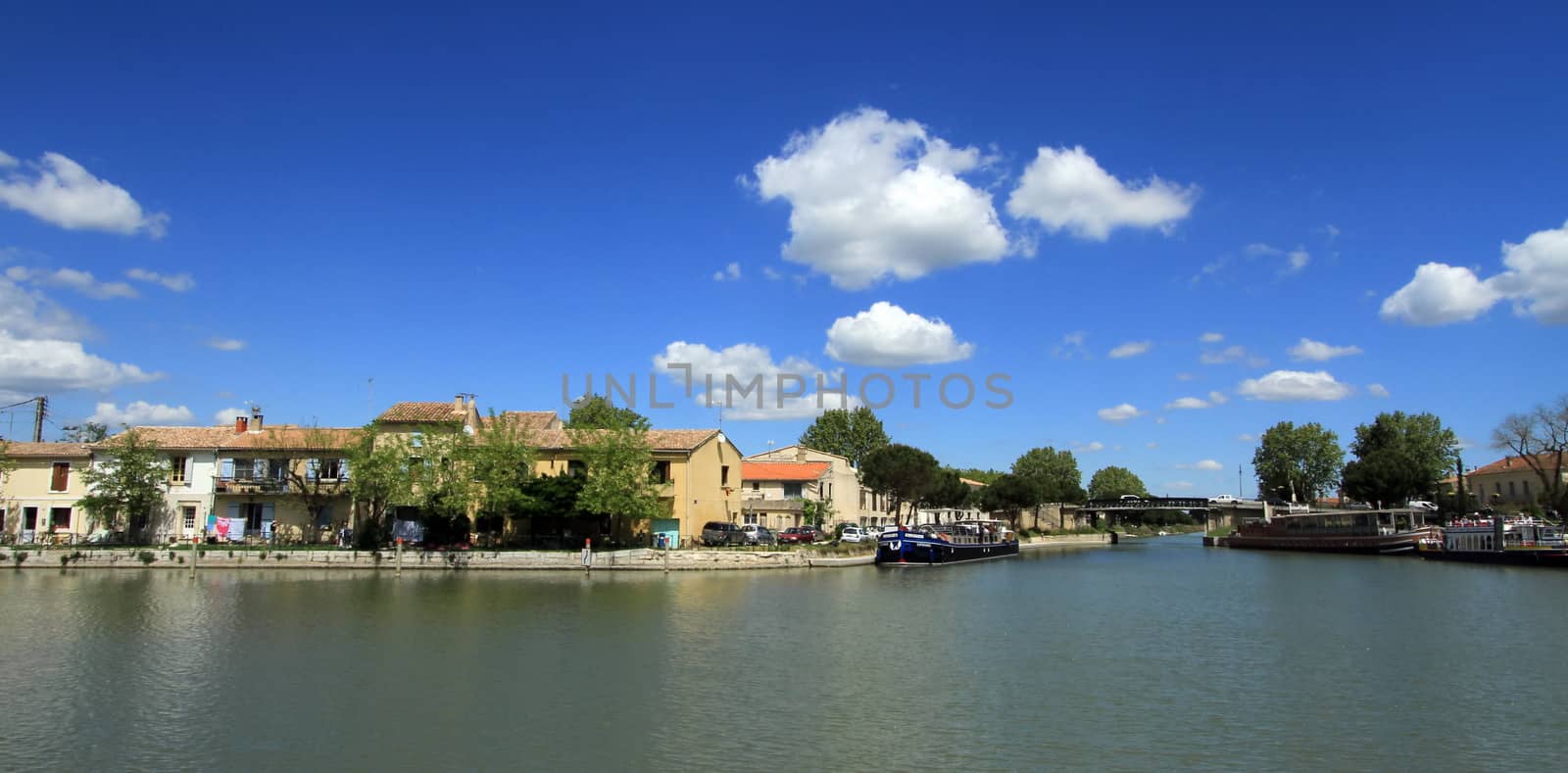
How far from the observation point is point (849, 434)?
108312 millimetres

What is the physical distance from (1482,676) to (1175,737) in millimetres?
10481

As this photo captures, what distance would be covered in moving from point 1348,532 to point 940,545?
38196 mm

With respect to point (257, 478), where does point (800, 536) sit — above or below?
below

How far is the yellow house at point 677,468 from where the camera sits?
5219 centimetres

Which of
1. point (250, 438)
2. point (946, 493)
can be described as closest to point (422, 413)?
point (250, 438)

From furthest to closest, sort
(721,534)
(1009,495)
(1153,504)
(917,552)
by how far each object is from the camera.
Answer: (1153,504) < (1009,495) < (917,552) < (721,534)

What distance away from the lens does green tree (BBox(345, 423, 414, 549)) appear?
46438 mm

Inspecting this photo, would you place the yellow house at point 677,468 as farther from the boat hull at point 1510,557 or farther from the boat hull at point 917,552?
the boat hull at point 1510,557

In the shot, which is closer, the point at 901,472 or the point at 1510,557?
the point at 1510,557

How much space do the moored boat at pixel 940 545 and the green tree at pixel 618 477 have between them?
1655 cm

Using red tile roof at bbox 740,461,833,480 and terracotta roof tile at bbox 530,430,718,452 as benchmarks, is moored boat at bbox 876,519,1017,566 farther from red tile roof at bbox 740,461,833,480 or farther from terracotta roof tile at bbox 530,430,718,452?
terracotta roof tile at bbox 530,430,718,452

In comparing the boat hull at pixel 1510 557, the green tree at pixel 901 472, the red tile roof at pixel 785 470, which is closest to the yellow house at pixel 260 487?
the red tile roof at pixel 785 470

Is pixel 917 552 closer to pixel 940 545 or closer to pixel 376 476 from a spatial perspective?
pixel 940 545

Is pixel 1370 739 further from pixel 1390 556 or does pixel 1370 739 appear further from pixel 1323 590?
pixel 1390 556
